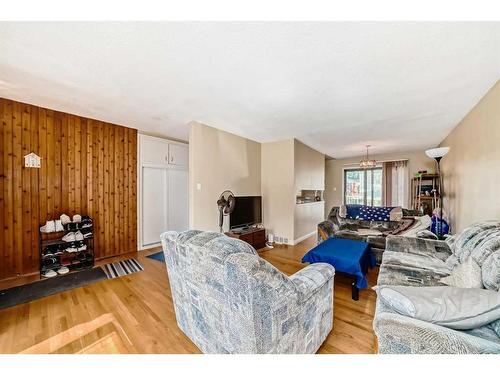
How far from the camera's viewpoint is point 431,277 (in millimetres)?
1677

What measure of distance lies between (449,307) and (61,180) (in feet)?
14.7

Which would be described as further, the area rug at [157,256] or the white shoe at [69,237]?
the area rug at [157,256]

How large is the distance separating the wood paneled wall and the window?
690 cm

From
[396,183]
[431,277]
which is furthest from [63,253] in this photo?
[396,183]

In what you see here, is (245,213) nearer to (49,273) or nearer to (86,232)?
(86,232)

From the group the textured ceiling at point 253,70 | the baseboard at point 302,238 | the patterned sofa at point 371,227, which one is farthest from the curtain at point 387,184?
the textured ceiling at point 253,70

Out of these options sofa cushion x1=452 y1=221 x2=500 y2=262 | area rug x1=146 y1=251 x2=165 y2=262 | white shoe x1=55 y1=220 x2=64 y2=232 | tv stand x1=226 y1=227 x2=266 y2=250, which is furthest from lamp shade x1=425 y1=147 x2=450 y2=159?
white shoe x1=55 y1=220 x2=64 y2=232

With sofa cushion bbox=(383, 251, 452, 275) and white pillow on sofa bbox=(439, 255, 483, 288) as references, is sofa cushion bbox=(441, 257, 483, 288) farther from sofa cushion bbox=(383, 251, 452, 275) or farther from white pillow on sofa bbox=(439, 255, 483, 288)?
sofa cushion bbox=(383, 251, 452, 275)

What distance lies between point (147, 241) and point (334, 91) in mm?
4138

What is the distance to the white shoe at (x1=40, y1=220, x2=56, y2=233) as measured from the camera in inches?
111

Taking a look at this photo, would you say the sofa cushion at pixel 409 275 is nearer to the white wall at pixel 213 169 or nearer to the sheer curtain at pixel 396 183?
the white wall at pixel 213 169

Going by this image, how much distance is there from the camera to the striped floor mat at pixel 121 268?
2.88 m

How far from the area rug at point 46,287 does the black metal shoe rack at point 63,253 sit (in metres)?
0.23
